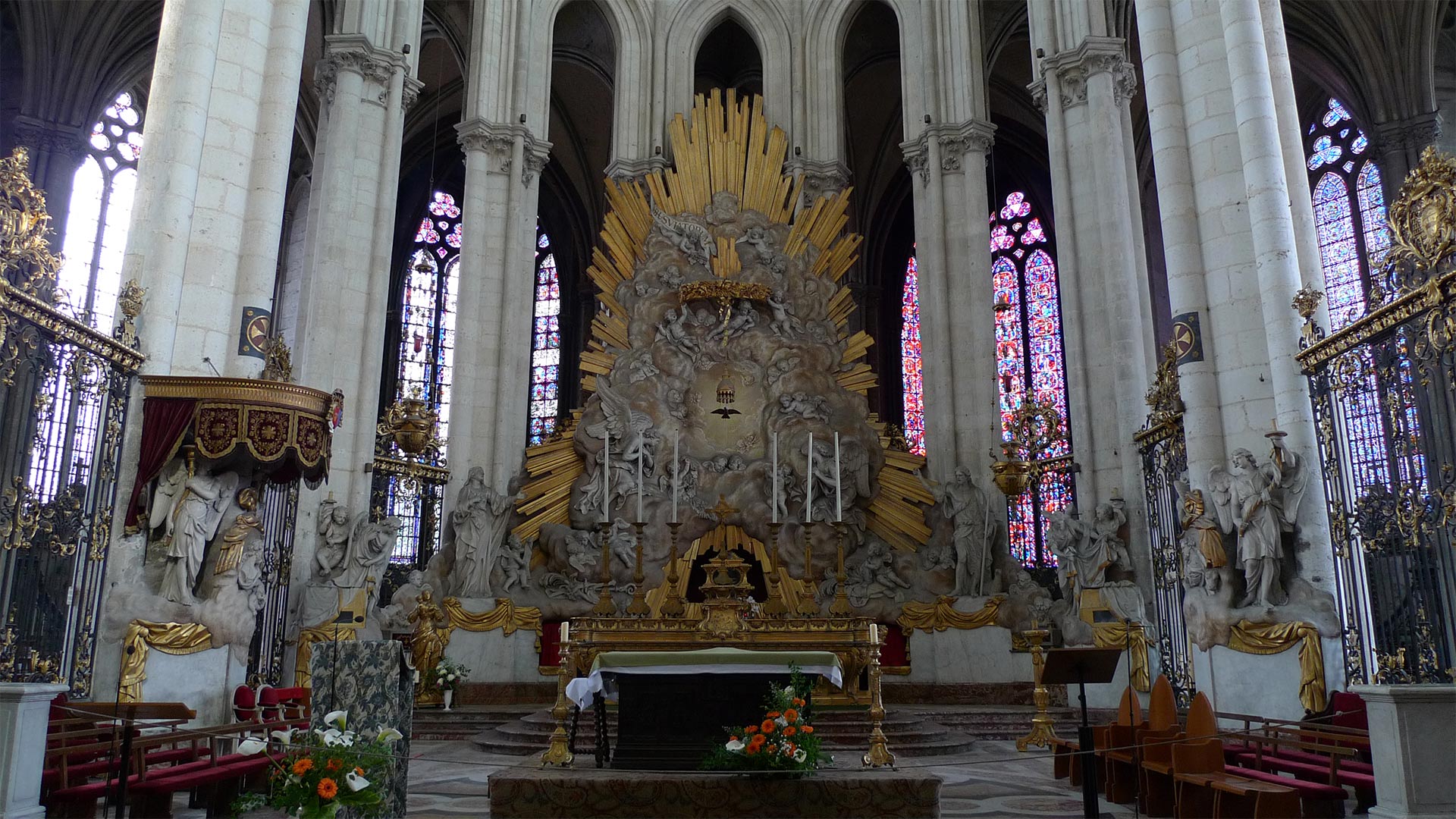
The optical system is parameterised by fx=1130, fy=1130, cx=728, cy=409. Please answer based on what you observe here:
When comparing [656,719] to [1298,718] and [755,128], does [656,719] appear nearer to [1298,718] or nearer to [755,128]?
[1298,718]

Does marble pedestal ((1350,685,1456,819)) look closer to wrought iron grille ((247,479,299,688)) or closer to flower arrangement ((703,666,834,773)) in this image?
flower arrangement ((703,666,834,773))

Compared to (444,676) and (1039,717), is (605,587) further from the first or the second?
(1039,717)

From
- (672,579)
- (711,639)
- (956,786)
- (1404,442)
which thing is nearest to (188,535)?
(711,639)

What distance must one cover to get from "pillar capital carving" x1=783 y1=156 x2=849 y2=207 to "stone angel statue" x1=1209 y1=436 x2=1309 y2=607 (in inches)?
424

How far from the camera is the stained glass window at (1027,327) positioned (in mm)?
20984

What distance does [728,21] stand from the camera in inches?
823

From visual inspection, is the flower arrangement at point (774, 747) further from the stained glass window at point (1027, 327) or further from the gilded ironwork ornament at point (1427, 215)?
the stained glass window at point (1027, 327)

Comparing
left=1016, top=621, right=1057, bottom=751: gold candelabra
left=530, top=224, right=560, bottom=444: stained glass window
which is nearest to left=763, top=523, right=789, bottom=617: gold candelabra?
left=1016, top=621, right=1057, bottom=751: gold candelabra

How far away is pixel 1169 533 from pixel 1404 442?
394cm

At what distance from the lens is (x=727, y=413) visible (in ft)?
54.1

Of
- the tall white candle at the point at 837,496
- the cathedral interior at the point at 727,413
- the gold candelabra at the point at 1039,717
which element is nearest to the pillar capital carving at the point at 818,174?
the cathedral interior at the point at 727,413

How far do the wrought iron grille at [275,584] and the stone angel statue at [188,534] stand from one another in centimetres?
199

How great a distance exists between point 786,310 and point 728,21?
6915 mm

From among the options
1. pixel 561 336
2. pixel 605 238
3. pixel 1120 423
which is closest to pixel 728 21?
pixel 605 238
